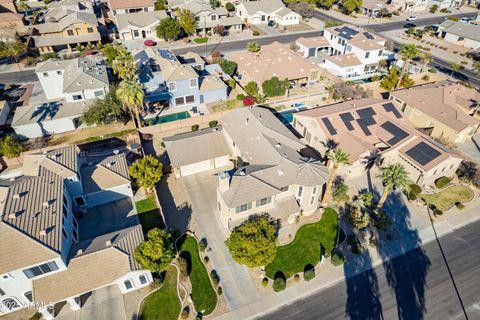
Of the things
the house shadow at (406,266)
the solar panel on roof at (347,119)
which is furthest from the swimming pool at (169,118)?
the house shadow at (406,266)

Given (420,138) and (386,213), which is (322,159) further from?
(420,138)

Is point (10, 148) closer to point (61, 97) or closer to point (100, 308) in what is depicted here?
point (61, 97)

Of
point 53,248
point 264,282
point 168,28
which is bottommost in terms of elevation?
point 264,282

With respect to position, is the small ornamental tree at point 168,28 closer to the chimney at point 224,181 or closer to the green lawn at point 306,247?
the chimney at point 224,181

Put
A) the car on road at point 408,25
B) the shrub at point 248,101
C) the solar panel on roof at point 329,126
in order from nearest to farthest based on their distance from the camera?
the solar panel on roof at point 329,126 < the shrub at point 248,101 < the car on road at point 408,25

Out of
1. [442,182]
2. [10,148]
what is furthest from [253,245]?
[10,148]

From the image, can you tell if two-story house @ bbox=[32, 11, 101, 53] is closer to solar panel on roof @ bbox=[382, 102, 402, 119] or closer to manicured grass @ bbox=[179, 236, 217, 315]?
manicured grass @ bbox=[179, 236, 217, 315]
